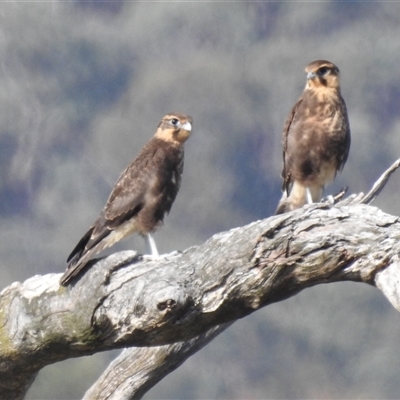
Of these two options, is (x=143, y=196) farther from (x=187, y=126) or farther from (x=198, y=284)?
(x=198, y=284)

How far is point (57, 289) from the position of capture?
13.1 feet

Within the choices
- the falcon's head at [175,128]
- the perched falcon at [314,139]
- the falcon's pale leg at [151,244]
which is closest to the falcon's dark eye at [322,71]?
the perched falcon at [314,139]

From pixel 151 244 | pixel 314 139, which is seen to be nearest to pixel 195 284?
pixel 151 244

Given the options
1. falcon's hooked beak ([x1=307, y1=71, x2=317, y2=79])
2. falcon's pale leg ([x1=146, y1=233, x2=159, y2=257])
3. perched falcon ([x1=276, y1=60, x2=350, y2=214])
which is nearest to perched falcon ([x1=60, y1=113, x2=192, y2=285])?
falcon's pale leg ([x1=146, y1=233, x2=159, y2=257])

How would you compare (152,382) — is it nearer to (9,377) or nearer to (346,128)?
(9,377)

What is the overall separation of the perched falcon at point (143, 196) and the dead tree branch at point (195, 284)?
2.81ft

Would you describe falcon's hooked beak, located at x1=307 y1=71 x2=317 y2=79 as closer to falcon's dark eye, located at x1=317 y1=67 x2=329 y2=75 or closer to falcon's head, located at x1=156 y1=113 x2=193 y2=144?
falcon's dark eye, located at x1=317 y1=67 x2=329 y2=75

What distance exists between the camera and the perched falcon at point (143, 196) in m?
5.10

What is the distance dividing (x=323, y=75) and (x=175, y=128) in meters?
1.10

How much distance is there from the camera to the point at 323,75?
6.05 meters

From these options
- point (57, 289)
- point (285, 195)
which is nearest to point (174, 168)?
point (285, 195)

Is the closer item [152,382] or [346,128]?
[152,382]

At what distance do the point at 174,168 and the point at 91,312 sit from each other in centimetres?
202

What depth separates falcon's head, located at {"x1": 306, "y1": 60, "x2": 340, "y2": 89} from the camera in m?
6.04
